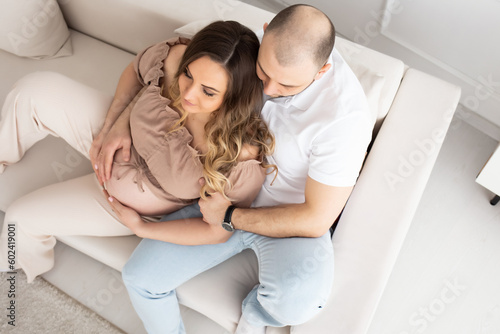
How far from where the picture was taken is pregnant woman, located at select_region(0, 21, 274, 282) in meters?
1.20

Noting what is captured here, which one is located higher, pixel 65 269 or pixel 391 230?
pixel 391 230

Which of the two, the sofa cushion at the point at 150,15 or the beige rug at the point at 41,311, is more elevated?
the sofa cushion at the point at 150,15

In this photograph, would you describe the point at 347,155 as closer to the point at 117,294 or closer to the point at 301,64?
the point at 301,64

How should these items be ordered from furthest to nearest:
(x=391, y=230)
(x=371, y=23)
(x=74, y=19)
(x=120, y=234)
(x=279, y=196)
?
(x=371, y=23)
(x=74, y=19)
(x=120, y=234)
(x=279, y=196)
(x=391, y=230)

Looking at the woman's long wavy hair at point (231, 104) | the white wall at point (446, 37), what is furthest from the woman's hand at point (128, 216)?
the white wall at point (446, 37)

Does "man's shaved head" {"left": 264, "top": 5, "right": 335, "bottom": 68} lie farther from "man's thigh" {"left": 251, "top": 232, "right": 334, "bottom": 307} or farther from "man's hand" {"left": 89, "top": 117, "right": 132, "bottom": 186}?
"man's hand" {"left": 89, "top": 117, "right": 132, "bottom": 186}

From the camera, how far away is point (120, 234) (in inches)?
58.6

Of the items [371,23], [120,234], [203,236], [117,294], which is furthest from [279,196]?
[371,23]

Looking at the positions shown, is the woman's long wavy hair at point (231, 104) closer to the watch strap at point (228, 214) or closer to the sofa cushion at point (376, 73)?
the watch strap at point (228, 214)

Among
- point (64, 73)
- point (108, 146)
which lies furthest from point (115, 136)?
point (64, 73)

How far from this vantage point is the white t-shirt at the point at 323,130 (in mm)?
1190

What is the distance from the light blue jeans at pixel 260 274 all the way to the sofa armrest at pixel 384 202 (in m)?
0.05

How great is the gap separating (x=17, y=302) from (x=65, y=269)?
21 centimetres

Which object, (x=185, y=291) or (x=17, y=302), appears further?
(x=17, y=302)
